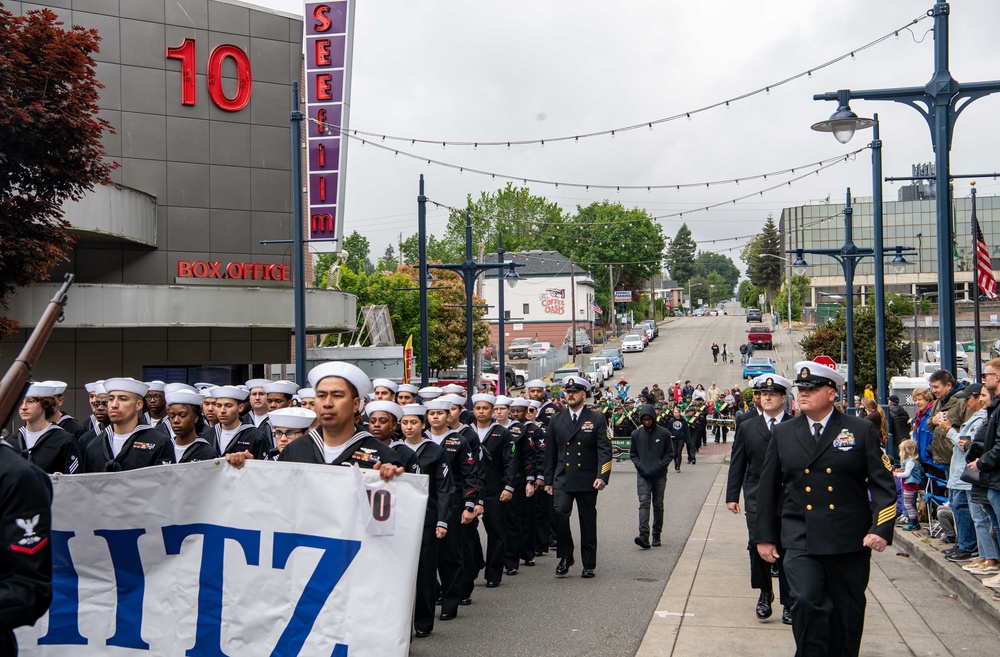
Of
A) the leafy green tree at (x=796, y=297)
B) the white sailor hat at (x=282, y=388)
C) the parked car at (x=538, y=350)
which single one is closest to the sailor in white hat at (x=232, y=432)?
the white sailor hat at (x=282, y=388)

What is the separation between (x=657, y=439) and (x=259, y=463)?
27.7ft

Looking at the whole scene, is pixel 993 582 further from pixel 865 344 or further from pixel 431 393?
pixel 865 344

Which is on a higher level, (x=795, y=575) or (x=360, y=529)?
(x=360, y=529)

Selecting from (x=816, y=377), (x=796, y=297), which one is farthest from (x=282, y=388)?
(x=796, y=297)

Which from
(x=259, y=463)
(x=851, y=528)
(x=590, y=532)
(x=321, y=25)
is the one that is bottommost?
(x=590, y=532)

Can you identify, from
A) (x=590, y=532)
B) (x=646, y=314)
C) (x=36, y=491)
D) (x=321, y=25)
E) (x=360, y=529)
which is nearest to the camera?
(x=36, y=491)

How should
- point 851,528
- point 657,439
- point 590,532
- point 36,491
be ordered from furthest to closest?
point 657,439 < point 590,532 < point 851,528 < point 36,491

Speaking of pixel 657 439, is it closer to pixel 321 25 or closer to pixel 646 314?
pixel 321 25

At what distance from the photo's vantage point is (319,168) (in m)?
26.4

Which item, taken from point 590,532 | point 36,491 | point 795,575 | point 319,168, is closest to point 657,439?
point 590,532

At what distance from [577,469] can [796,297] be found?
10168 centimetres

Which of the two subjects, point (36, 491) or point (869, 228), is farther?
point (869, 228)

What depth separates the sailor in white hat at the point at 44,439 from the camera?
26.9 feet

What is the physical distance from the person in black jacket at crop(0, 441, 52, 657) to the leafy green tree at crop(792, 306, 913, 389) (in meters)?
43.5
